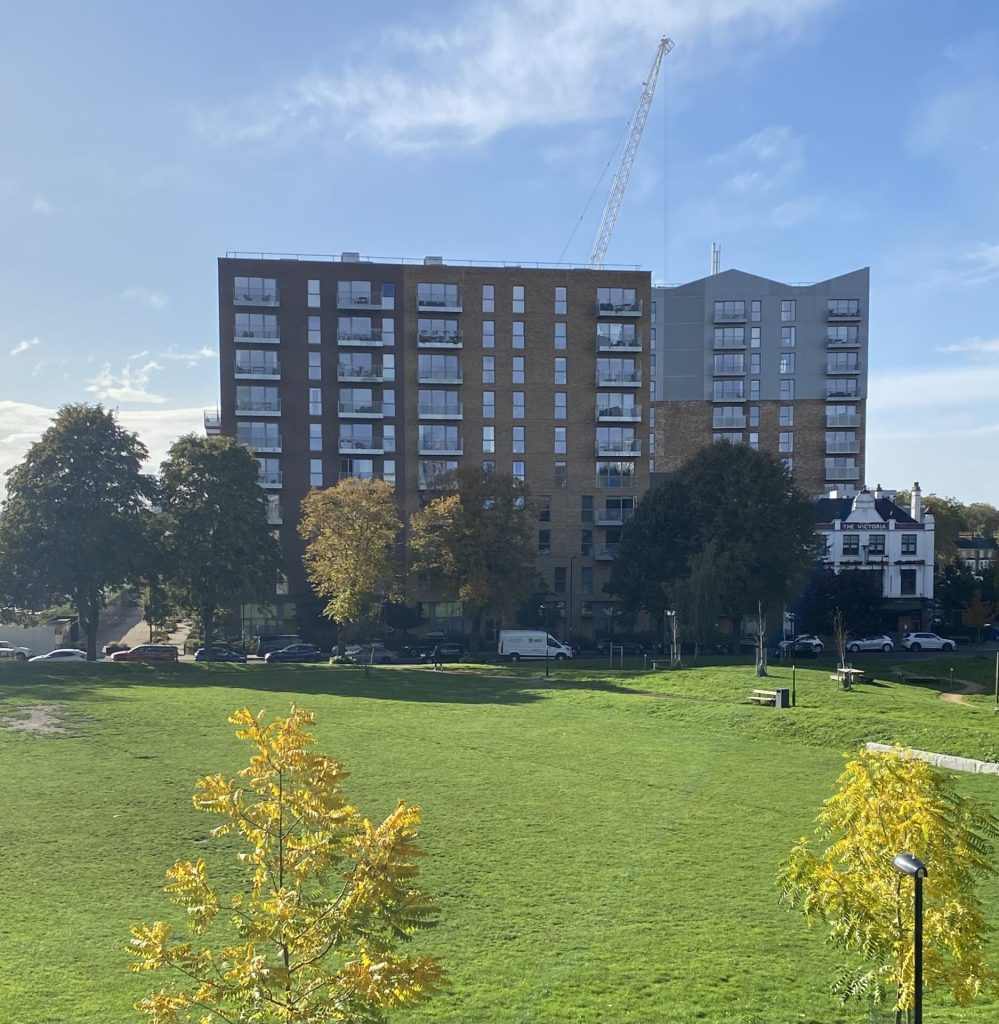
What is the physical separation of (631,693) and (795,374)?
222 feet

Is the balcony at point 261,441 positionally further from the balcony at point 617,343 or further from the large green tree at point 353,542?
the balcony at point 617,343

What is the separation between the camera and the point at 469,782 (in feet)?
76.9

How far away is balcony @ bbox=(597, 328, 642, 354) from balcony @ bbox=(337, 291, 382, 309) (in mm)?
19801

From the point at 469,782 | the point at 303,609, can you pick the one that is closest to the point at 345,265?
the point at 303,609

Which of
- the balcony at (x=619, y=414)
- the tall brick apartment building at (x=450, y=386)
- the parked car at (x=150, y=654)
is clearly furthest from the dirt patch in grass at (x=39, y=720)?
the balcony at (x=619, y=414)

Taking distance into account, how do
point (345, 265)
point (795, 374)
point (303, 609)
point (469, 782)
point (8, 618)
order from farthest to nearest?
point (795, 374), point (345, 265), point (303, 609), point (8, 618), point (469, 782)

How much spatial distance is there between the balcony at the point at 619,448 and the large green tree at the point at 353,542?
2942cm

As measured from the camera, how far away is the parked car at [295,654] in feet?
203

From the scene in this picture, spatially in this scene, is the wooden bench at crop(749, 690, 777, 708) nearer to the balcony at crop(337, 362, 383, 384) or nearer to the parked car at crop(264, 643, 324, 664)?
the parked car at crop(264, 643, 324, 664)

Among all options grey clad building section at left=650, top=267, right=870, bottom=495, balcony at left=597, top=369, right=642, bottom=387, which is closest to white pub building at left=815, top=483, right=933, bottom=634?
balcony at left=597, top=369, right=642, bottom=387

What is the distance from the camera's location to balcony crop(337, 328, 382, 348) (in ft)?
254

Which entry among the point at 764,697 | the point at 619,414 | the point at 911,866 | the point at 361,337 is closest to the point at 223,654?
the point at 361,337

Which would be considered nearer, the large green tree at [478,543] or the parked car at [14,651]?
the large green tree at [478,543]

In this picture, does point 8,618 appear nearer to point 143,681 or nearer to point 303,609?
point 143,681
